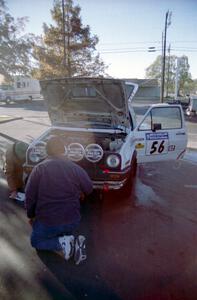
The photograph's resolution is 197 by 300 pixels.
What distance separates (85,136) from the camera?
464 centimetres

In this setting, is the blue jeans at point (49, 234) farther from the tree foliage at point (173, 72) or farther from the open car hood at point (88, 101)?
the tree foliage at point (173, 72)

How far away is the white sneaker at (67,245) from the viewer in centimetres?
268

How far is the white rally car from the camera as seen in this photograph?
3.88 meters

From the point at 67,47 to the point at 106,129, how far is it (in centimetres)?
1106

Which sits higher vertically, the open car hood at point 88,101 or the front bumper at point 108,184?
the open car hood at point 88,101

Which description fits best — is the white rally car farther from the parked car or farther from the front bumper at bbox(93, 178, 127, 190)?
the parked car

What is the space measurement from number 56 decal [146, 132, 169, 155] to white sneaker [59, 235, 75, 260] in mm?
3011

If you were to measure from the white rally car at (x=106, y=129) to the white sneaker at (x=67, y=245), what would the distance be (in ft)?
4.26

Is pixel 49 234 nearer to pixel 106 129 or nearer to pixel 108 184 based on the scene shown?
pixel 108 184

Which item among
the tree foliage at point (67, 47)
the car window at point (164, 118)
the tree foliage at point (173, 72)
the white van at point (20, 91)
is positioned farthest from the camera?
the tree foliage at point (173, 72)

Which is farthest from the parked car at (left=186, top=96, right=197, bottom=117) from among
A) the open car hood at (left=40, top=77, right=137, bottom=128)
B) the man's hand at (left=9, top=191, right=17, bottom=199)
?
the man's hand at (left=9, top=191, right=17, bottom=199)

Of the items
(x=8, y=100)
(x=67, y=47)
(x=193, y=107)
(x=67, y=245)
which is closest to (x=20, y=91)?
(x=8, y=100)

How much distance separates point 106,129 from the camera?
186 inches

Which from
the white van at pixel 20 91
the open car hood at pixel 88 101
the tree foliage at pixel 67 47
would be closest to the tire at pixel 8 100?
the white van at pixel 20 91
